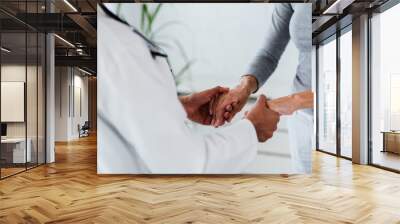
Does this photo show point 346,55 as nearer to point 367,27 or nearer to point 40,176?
point 367,27

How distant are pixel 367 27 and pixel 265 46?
2.97 metres

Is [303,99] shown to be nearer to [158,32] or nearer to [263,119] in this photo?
[263,119]

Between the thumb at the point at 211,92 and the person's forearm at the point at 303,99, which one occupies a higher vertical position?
the thumb at the point at 211,92

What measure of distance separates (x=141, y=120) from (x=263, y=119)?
2.01 metres

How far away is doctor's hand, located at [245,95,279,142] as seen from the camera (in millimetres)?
6215

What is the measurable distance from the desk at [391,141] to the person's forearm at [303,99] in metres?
2.01

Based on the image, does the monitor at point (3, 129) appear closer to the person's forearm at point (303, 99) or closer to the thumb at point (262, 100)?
the thumb at point (262, 100)

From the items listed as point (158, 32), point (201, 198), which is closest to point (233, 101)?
point (158, 32)

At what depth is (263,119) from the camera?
625 centimetres

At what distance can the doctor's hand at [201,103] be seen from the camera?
620 centimetres

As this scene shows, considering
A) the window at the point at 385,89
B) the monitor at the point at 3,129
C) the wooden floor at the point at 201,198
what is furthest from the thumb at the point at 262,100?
the monitor at the point at 3,129

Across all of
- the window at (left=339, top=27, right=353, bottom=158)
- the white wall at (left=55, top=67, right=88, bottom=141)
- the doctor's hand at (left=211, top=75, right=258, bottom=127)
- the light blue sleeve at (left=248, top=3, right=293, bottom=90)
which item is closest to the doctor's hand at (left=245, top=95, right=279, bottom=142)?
the doctor's hand at (left=211, top=75, right=258, bottom=127)

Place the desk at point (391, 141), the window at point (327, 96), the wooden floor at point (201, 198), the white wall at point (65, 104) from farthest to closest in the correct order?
the white wall at point (65, 104) → the window at point (327, 96) → the desk at point (391, 141) → the wooden floor at point (201, 198)

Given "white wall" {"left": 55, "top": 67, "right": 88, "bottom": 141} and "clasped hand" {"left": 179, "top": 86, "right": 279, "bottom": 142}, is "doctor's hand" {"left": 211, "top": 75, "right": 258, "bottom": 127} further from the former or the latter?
"white wall" {"left": 55, "top": 67, "right": 88, "bottom": 141}
